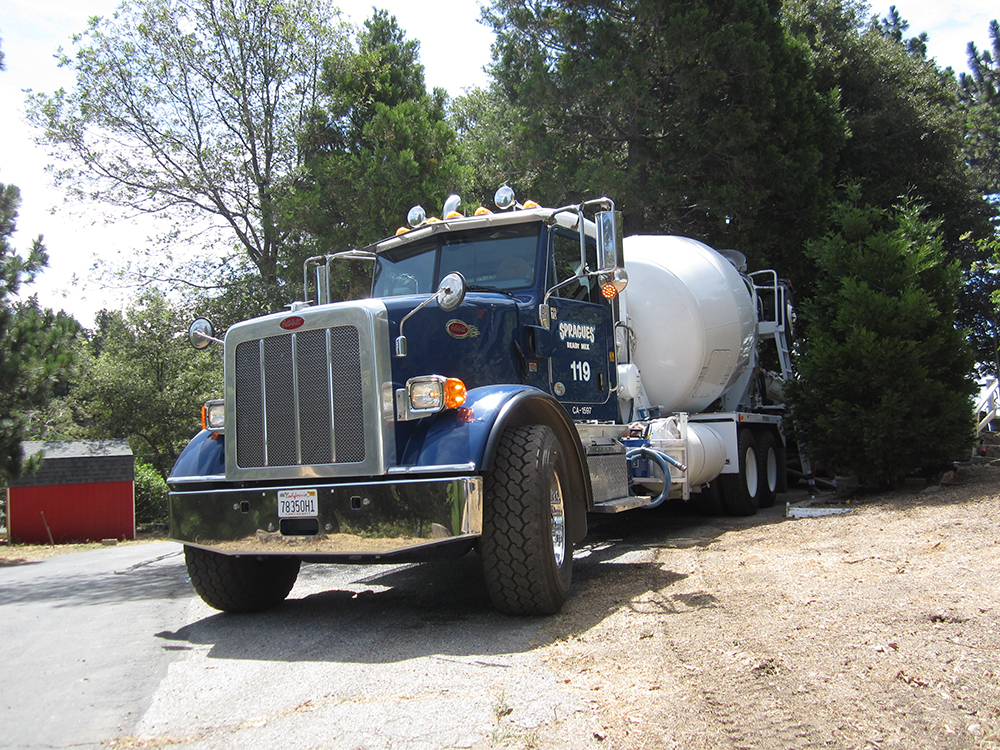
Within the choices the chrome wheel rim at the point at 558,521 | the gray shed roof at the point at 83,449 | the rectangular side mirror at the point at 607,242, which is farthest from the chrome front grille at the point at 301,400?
the gray shed roof at the point at 83,449

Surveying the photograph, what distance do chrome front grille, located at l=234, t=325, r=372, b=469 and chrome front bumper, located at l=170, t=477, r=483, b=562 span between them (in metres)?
0.27

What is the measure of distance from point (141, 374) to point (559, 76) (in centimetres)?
1829

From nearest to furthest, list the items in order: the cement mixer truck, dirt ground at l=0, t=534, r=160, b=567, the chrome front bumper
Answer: the chrome front bumper
the cement mixer truck
dirt ground at l=0, t=534, r=160, b=567

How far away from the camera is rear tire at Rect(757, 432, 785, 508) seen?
11.0m

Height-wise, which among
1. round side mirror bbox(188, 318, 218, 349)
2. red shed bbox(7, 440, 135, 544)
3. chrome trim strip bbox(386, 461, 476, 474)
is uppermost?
round side mirror bbox(188, 318, 218, 349)

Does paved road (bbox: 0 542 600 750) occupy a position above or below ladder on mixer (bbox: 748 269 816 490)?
below

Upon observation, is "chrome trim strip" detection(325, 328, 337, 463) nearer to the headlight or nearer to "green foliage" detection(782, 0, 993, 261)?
the headlight

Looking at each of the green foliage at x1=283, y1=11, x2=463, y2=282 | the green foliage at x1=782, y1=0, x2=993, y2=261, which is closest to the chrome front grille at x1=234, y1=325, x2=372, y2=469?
the green foliage at x1=283, y1=11, x2=463, y2=282

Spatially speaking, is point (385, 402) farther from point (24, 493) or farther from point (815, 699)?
point (24, 493)

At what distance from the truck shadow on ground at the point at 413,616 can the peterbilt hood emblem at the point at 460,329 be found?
1846mm

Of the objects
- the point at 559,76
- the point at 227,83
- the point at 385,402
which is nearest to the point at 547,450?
the point at 385,402

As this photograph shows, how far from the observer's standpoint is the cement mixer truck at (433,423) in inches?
189

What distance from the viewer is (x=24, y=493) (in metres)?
21.6

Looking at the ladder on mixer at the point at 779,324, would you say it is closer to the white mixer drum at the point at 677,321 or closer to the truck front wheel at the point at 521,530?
the white mixer drum at the point at 677,321
